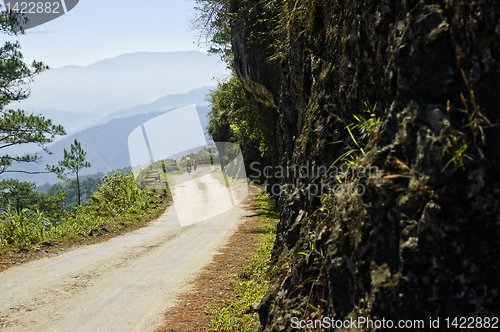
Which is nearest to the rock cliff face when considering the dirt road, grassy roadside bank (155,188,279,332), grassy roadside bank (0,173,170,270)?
grassy roadside bank (155,188,279,332)

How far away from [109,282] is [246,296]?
11.0ft

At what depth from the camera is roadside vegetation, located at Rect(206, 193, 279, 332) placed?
226 inches

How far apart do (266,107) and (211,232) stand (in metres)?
7.02

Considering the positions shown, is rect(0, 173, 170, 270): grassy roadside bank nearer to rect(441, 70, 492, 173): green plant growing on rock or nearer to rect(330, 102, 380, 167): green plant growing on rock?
rect(330, 102, 380, 167): green plant growing on rock

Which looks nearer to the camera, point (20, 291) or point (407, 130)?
point (407, 130)

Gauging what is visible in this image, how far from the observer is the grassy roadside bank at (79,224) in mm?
10328

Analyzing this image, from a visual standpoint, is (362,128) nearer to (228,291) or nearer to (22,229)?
(228,291)

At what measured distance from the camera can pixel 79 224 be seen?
46.6 ft

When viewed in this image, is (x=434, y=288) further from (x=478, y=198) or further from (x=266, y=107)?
(x=266, y=107)

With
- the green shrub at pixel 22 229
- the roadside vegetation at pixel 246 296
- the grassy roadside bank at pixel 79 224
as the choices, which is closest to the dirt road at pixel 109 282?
the grassy roadside bank at pixel 79 224

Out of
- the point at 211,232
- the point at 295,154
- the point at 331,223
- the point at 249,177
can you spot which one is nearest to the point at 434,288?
the point at 331,223

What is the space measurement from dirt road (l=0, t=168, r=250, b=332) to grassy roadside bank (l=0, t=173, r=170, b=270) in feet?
3.01

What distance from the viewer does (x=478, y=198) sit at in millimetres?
2072

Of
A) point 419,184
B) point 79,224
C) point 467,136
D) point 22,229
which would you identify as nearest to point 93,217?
point 79,224
